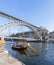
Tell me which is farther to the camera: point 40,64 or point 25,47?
point 25,47

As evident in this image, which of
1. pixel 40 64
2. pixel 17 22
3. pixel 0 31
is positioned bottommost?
pixel 40 64

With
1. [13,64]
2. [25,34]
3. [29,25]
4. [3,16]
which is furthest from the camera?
[25,34]

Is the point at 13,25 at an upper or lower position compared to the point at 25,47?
upper

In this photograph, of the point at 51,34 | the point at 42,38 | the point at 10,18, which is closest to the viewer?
the point at 10,18

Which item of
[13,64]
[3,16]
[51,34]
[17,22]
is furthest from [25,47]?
[51,34]

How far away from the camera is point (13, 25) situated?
326ft

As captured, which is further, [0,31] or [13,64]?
[0,31]

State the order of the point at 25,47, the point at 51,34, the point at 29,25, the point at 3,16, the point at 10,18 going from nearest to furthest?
the point at 25,47
the point at 3,16
the point at 10,18
the point at 29,25
the point at 51,34

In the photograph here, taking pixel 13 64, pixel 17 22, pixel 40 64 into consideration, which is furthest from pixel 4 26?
pixel 13 64

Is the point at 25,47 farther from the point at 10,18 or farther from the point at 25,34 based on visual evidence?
the point at 25,34

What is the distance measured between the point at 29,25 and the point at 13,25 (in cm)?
3181

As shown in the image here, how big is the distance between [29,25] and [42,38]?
32624 millimetres

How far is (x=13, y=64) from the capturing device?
16938mm

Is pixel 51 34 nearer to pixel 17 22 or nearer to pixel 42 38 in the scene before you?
pixel 42 38
